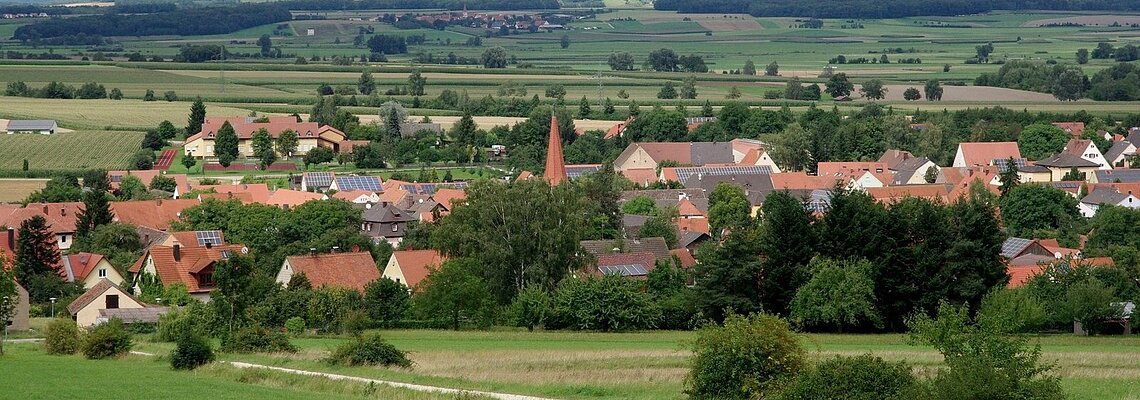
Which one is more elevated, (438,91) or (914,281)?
(438,91)

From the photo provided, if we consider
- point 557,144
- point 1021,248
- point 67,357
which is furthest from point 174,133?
point 67,357

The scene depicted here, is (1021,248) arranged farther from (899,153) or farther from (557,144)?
(899,153)

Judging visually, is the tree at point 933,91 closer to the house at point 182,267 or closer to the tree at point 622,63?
the tree at point 622,63

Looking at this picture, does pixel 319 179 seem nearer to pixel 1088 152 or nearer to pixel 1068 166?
pixel 1068 166

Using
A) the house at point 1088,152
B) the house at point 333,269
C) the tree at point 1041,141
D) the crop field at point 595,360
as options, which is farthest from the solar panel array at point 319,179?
the crop field at point 595,360

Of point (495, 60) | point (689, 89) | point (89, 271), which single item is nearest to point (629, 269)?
point (89, 271)

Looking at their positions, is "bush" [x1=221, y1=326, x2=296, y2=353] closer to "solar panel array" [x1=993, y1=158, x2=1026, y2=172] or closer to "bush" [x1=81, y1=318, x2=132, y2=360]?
"bush" [x1=81, y1=318, x2=132, y2=360]
